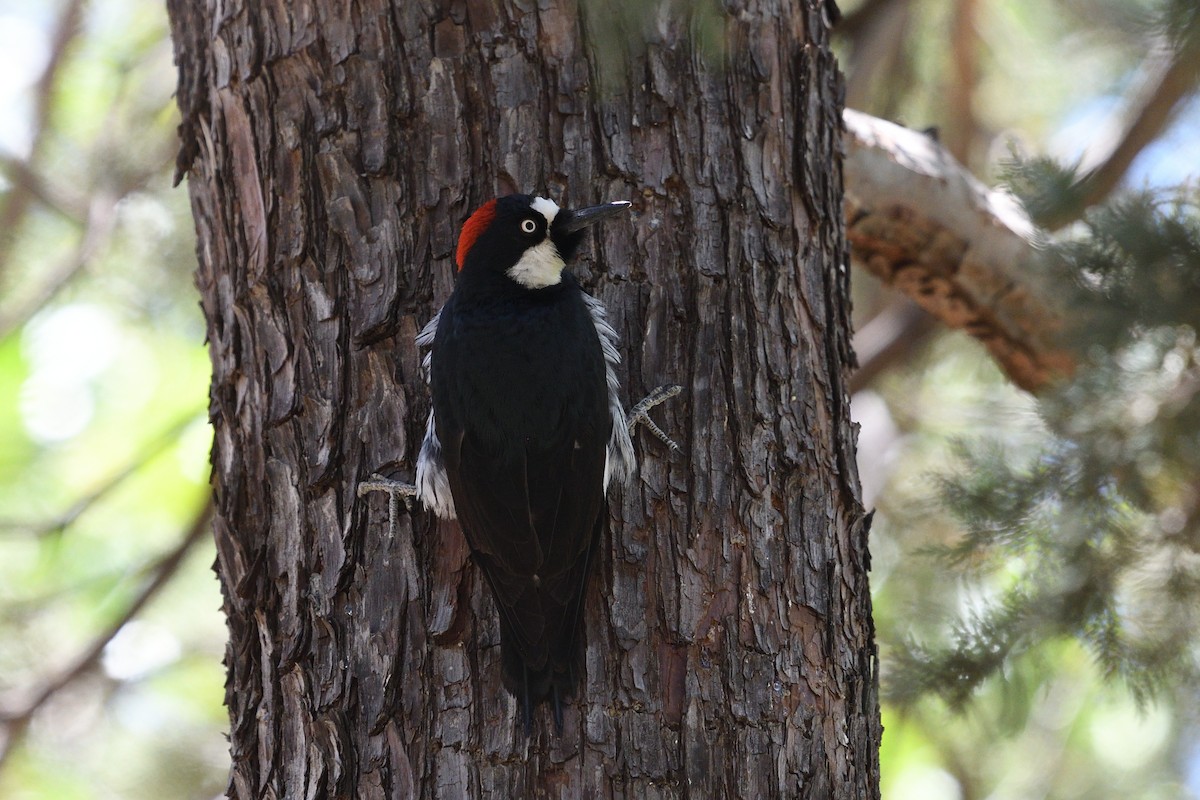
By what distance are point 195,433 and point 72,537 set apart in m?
0.74

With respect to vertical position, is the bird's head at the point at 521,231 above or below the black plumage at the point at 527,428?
above

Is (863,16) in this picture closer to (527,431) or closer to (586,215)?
(586,215)

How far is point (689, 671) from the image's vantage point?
235 centimetres

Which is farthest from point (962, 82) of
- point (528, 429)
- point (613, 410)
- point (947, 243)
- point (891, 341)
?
point (528, 429)

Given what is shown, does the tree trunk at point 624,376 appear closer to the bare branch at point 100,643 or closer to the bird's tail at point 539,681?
the bird's tail at point 539,681

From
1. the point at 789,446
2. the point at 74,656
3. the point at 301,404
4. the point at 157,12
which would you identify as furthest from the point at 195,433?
the point at 789,446

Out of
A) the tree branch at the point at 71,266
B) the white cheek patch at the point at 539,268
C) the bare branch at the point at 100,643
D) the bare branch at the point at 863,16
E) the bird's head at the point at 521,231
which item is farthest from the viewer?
the bare branch at the point at 863,16

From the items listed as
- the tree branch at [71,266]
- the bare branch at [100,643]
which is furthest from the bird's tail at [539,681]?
the tree branch at [71,266]

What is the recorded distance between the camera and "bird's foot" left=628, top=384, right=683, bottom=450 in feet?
8.25

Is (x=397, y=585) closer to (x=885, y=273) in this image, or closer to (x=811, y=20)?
(x=811, y=20)

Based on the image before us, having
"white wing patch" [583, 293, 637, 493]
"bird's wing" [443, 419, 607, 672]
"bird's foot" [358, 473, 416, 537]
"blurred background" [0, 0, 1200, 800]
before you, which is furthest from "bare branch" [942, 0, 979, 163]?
"bird's foot" [358, 473, 416, 537]

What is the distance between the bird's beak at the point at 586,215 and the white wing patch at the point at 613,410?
19 cm

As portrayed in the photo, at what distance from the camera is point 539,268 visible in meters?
2.85

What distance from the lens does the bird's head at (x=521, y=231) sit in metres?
2.61
